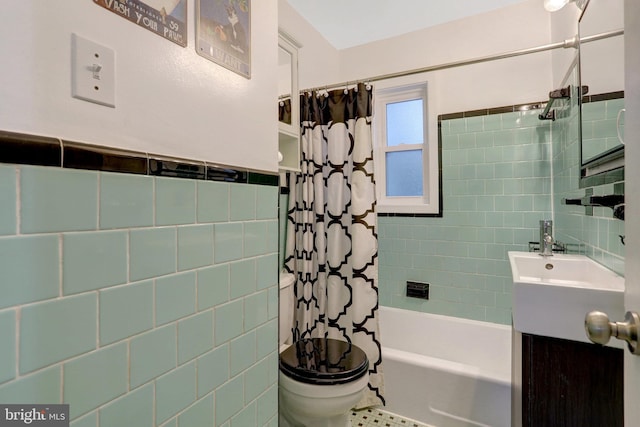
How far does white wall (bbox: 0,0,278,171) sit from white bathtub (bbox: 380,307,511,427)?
1.48 metres

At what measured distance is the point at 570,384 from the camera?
98 centimetres

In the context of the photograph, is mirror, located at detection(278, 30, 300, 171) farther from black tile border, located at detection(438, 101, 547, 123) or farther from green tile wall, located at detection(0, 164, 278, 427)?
black tile border, located at detection(438, 101, 547, 123)

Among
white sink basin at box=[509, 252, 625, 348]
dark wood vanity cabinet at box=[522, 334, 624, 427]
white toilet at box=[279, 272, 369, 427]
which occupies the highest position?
white sink basin at box=[509, 252, 625, 348]

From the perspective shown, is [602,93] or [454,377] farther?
[454,377]

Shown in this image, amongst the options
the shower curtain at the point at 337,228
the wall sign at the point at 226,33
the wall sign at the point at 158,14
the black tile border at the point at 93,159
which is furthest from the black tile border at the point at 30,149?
the shower curtain at the point at 337,228

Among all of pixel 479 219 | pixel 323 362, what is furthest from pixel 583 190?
pixel 323 362

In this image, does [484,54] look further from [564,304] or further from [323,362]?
[323,362]

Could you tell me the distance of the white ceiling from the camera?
2.10 meters

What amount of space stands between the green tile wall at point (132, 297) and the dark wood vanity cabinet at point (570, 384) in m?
0.91

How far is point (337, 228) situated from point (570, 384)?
3.93ft

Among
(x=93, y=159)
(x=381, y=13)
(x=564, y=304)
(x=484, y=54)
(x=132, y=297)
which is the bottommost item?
(x=564, y=304)

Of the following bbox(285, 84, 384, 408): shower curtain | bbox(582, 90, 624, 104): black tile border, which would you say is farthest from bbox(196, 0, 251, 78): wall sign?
bbox(582, 90, 624, 104): black tile border

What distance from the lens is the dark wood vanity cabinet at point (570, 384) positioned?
921 millimetres

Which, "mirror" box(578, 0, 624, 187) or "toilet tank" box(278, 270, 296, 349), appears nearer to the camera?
"mirror" box(578, 0, 624, 187)
